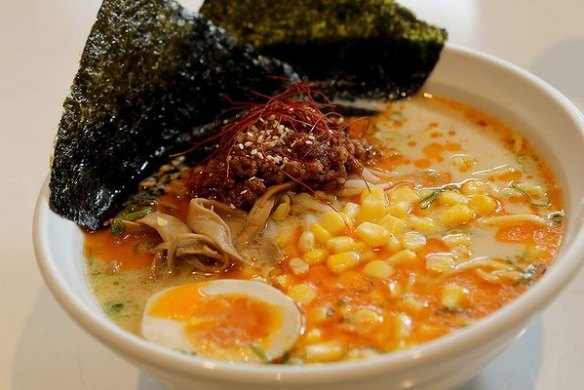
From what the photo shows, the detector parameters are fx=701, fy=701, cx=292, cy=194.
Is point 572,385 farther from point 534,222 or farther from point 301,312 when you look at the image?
point 301,312

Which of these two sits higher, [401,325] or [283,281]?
[401,325]

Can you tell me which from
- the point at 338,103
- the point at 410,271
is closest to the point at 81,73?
the point at 338,103

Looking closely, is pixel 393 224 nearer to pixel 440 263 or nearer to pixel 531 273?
pixel 440 263

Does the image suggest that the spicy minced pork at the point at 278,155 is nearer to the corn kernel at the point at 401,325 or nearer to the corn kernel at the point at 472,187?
the corn kernel at the point at 472,187

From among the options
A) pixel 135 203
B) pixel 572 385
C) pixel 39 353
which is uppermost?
pixel 572 385

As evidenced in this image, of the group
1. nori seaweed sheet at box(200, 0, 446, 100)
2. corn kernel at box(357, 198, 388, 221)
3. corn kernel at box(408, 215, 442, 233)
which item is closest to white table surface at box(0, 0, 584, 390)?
corn kernel at box(408, 215, 442, 233)

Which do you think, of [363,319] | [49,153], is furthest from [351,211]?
[49,153]

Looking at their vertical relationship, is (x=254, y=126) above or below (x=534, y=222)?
below
